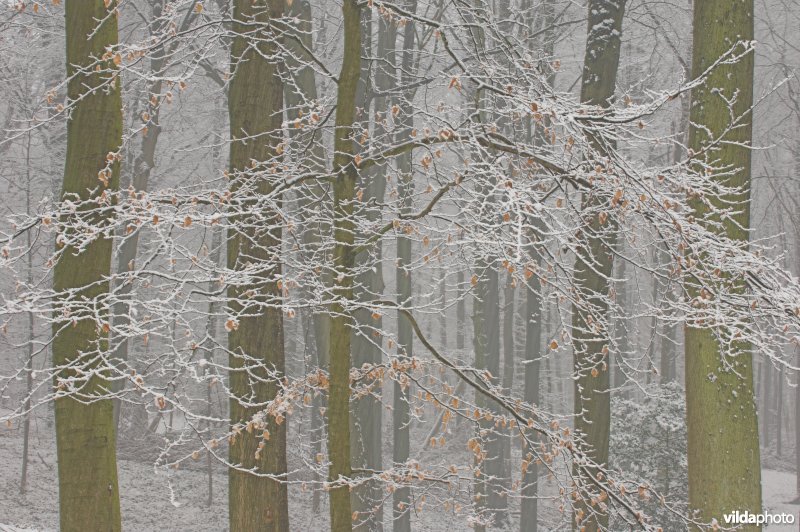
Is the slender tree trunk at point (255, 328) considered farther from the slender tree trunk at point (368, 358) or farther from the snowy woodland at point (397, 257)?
the slender tree trunk at point (368, 358)

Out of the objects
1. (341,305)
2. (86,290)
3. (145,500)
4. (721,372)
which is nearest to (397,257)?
(341,305)

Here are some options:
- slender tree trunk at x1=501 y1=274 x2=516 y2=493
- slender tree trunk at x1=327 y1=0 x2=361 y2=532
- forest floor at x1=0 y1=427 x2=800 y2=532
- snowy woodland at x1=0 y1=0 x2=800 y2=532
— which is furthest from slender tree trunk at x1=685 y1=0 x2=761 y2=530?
slender tree trunk at x1=501 y1=274 x2=516 y2=493

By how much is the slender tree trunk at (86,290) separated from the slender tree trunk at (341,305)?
5.40 feet

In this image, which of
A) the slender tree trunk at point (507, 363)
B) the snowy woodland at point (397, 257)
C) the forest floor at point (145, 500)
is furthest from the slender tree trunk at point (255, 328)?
the slender tree trunk at point (507, 363)

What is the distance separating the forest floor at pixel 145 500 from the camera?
1623 centimetres

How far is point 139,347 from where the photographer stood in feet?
78.5

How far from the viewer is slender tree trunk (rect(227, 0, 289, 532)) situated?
6.29 metres

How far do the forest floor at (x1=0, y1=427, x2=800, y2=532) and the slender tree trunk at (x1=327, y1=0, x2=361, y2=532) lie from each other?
9598mm

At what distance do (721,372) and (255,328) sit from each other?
155 inches

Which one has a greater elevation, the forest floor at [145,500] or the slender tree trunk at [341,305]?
the slender tree trunk at [341,305]

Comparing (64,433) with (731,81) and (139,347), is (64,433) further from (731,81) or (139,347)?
(139,347)

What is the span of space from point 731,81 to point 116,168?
522cm

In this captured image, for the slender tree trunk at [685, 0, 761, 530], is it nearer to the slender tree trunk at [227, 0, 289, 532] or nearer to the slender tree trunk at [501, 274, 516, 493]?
the slender tree trunk at [227, 0, 289, 532]

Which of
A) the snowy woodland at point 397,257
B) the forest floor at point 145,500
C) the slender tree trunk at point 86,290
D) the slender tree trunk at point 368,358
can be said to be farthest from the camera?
the forest floor at point 145,500
